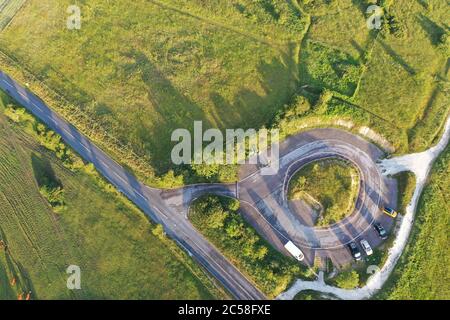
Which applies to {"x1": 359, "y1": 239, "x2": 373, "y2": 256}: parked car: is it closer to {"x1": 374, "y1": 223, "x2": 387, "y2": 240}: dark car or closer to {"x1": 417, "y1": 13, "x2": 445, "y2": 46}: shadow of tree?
{"x1": 374, "y1": 223, "x2": 387, "y2": 240}: dark car

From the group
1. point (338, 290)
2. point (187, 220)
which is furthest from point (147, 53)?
point (338, 290)

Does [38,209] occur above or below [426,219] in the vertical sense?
above

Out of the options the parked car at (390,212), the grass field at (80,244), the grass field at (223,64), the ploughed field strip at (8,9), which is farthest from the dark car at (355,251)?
the ploughed field strip at (8,9)

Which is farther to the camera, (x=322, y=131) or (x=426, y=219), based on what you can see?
(x=322, y=131)

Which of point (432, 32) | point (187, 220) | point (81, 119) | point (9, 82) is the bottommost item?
point (187, 220)
